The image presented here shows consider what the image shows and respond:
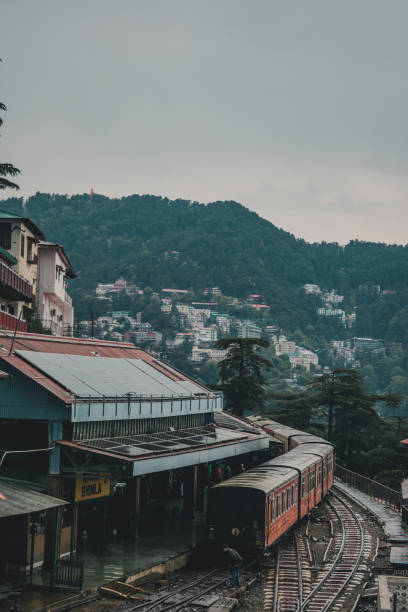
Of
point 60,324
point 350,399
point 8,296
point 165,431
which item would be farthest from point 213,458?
point 350,399

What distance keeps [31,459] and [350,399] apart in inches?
2089

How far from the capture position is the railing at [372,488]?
5406cm

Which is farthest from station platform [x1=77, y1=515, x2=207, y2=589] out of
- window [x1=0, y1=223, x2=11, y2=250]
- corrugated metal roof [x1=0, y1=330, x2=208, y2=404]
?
window [x1=0, y1=223, x2=11, y2=250]

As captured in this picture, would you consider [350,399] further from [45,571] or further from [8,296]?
[45,571]

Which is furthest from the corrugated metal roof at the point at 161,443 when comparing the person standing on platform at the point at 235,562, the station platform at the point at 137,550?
the person standing on platform at the point at 235,562

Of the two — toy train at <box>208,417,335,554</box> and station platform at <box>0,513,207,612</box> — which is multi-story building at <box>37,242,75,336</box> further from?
toy train at <box>208,417,335,554</box>

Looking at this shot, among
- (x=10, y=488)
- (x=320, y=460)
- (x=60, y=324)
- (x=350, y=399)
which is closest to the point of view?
(x=10, y=488)

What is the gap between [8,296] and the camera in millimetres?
48562

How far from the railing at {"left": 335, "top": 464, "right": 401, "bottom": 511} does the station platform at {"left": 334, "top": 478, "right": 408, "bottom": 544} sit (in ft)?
2.35

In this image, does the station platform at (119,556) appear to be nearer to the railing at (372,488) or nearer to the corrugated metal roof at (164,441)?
the corrugated metal roof at (164,441)

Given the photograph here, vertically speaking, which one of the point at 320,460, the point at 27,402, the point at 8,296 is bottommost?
the point at 320,460

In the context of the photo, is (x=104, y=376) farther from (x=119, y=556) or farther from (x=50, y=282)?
(x=50, y=282)

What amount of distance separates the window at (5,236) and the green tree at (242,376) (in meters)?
27.1

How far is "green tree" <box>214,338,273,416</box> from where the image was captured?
75.8 m
